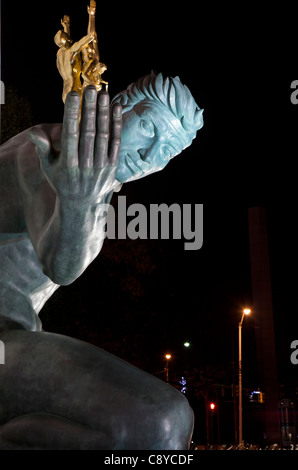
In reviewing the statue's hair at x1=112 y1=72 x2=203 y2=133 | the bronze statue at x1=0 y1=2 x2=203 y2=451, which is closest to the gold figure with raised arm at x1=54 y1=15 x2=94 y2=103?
the statue's hair at x1=112 y1=72 x2=203 y2=133

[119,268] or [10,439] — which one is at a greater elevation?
[119,268]

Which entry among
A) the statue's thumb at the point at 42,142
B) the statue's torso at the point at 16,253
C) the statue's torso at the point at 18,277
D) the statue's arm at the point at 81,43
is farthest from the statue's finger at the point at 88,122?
the statue's arm at the point at 81,43

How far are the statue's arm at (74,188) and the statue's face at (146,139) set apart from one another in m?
0.61

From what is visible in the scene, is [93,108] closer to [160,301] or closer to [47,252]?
[47,252]

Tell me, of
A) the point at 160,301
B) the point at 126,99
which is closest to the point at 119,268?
the point at 160,301

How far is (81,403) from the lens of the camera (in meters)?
2.98

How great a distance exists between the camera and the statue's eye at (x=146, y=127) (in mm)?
4043

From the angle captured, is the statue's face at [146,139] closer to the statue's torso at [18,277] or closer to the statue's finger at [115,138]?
the statue's torso at [18,277]

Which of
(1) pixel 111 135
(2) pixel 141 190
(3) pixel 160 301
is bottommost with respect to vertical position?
(1) pixel 111 135

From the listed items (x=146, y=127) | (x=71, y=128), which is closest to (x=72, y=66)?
(x=146, y=127)

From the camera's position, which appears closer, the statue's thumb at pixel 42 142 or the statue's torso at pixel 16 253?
the statue's thumb at pixel 42 142

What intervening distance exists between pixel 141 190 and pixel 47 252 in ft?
63.9

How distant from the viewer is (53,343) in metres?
3.22

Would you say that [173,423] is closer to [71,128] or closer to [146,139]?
[71,128]
